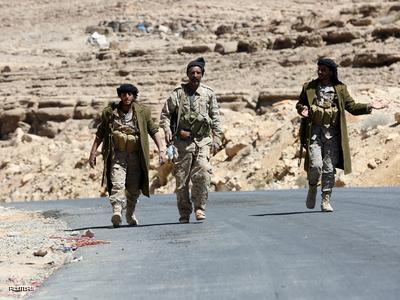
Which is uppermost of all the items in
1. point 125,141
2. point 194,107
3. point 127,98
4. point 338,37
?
point 338,37

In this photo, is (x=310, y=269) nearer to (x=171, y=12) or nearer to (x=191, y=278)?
(x=191, y=278)

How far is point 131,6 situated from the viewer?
323 ft

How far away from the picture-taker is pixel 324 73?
41.6 feet

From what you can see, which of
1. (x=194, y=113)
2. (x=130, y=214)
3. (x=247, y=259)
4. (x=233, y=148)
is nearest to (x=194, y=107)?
(x=194, y=113)

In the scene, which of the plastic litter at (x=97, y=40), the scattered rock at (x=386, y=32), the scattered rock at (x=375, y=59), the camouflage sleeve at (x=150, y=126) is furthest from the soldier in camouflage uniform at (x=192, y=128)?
the plastic litter at (x=97, y=40)

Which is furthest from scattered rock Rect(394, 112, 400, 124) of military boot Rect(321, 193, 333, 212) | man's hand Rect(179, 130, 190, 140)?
man's hand Rect(179, 130, 190, 140)

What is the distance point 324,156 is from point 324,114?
513 millimetres

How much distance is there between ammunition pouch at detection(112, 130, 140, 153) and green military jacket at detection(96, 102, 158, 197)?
54 millimetres

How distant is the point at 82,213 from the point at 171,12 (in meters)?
76.7

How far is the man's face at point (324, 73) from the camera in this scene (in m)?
12.6

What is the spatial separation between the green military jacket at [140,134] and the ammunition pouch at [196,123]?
40 centimetres

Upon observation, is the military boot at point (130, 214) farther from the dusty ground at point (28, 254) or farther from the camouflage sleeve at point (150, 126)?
the camouflage sleeve at point (150, 126)

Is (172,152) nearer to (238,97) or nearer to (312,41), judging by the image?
(238,97)

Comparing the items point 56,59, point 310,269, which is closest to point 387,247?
point 310,269
